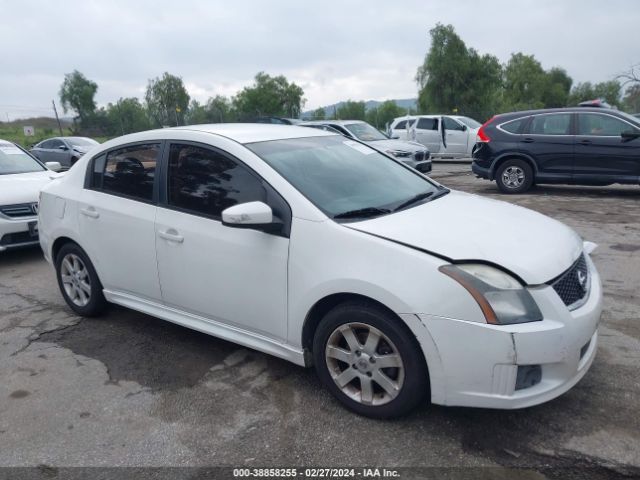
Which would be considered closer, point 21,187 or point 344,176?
point 344,176

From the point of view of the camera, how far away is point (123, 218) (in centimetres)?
399

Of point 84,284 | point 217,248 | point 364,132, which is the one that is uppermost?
point 364,132

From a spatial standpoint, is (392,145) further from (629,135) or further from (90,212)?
(90,212)

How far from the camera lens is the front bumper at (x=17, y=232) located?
21.2ft

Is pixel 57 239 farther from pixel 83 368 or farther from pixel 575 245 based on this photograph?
pixel 575 245

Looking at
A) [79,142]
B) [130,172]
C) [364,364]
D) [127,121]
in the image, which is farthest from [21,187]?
[127,121]

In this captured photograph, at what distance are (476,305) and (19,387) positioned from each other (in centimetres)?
295

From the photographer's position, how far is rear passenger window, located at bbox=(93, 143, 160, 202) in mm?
3934

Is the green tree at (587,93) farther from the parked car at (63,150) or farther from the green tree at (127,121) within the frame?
the parked car at (63,150)

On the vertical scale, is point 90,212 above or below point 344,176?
below

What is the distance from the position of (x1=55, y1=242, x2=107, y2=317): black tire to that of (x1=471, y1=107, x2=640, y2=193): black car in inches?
323

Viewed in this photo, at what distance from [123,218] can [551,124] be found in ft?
27.8

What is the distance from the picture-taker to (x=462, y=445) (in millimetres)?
2725

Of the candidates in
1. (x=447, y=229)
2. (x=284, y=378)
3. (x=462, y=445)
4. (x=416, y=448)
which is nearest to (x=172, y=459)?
(x=284, y=378)
